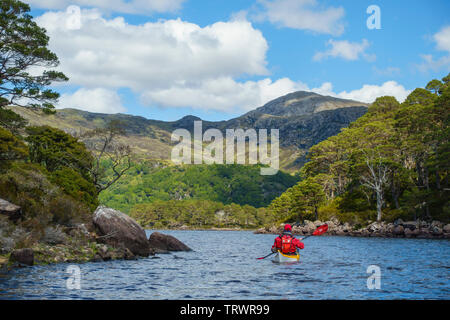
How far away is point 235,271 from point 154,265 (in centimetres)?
651

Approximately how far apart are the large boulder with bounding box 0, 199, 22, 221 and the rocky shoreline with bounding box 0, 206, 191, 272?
2.31 metres

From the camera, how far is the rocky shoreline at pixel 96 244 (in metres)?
25.6

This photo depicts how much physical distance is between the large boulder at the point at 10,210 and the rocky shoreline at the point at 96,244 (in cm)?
231

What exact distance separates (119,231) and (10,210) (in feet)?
30.2

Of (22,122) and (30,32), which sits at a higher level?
(30,32)

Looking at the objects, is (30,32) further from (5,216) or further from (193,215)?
(193,215)

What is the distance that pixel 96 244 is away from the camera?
31297 mm

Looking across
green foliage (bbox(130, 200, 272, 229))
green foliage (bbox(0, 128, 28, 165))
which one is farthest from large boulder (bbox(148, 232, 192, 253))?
green foliage (bbox(130, 200, 272, 229))

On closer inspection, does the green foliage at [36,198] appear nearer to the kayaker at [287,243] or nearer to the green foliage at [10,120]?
the green foliage at [10,120]

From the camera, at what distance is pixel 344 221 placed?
82.9 m

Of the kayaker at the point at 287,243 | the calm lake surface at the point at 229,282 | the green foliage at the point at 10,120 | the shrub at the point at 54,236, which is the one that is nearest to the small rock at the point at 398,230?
the calm lake surface at the point at 229,282

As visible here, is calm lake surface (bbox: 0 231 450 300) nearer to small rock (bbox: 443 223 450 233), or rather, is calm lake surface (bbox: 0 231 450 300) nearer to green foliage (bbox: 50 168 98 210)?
green foliage (bbox: 50 168 98 210)

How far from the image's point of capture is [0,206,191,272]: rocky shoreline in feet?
84.0

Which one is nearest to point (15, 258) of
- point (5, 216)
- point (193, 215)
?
point (5, 216)
